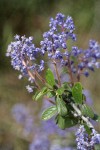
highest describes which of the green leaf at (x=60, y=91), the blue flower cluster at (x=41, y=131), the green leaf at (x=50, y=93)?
the blue flower cluster at (x=41, y=131)

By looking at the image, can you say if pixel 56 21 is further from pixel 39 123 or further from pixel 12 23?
pixel 12 23

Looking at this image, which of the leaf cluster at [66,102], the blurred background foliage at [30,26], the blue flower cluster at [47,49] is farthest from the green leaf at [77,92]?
the blurred background foliage at [30,26]

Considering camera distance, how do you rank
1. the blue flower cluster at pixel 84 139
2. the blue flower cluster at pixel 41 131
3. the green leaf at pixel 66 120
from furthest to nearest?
the blue flower cluster at pixel 41 131 < the green leaf at pixel 66 120 < the blue flower cluster at pixel 84 139

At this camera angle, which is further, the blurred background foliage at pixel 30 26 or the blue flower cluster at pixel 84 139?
the blurred background foliage at pixel 30 26

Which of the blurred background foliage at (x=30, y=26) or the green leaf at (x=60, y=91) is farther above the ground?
the blurred background foliage at (x=30, y=26)

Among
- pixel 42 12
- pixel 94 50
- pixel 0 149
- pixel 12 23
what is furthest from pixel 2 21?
pixel 94 50

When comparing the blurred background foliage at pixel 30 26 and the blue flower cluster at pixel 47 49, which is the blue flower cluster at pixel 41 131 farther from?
the blue flower cluster at pixel 47 49
